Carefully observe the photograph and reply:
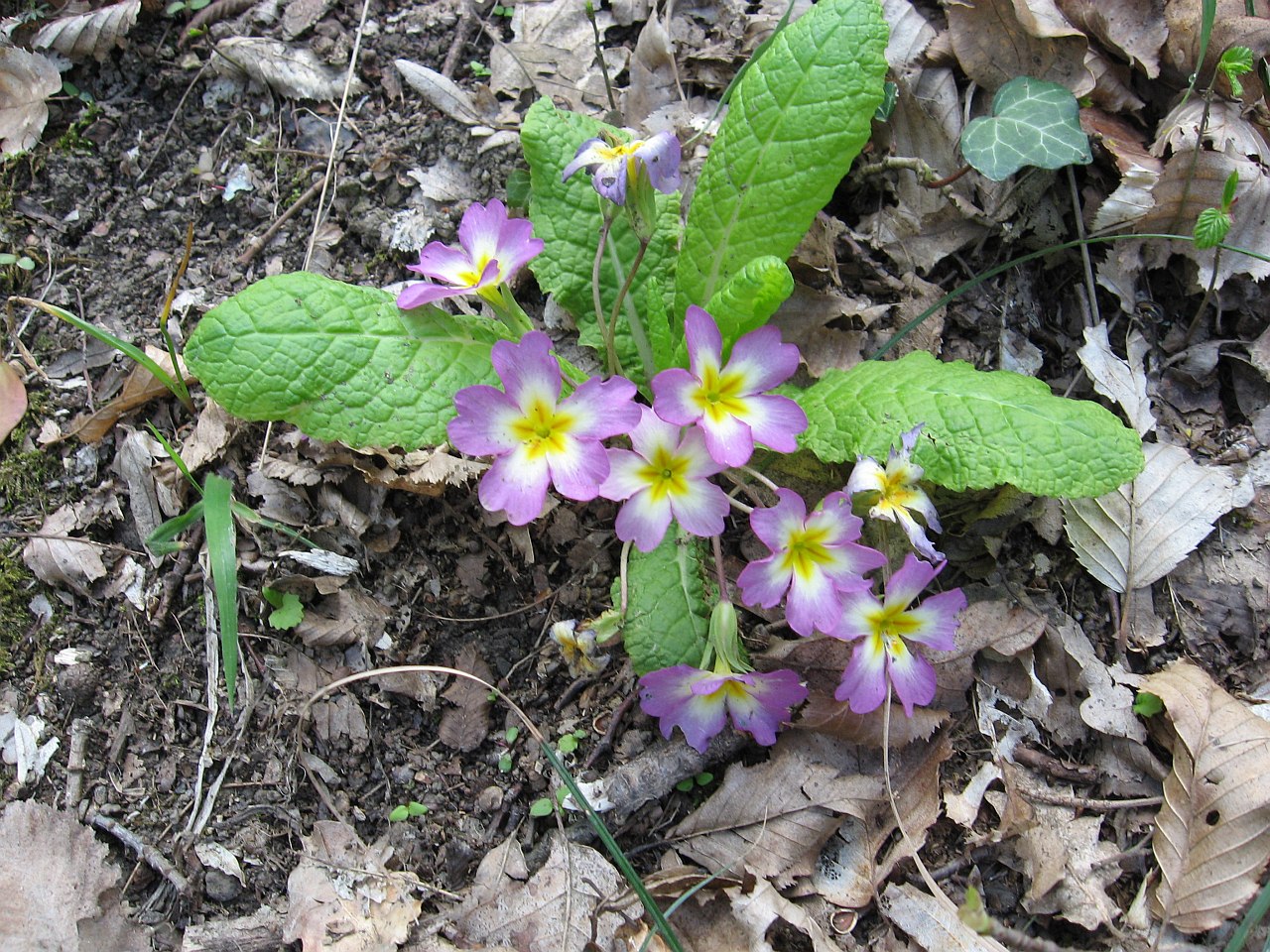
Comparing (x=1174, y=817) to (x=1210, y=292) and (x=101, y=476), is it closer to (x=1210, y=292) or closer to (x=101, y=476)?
(x=1210, y=292)

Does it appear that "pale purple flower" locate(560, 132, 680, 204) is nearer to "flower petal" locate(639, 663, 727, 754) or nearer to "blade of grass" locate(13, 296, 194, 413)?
"flower petal" locate(639, 663, 727, 754)

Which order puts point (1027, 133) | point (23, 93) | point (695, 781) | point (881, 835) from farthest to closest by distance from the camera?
1. point (23, 93)
2. point (1027, 133)
3. point (695, 781)
4. point (881, 835)

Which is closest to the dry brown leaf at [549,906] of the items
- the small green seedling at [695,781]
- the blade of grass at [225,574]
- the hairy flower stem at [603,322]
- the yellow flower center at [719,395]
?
the small green seedling at [695,781]

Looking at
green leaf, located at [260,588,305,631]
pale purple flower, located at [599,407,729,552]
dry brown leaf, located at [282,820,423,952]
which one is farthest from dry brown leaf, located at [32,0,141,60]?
dry brown leaf, located at [282,820,423,952]

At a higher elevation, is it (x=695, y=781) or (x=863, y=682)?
(x=863, y=682)

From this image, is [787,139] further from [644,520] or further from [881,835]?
[881,835]

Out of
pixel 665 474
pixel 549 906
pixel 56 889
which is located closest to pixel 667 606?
pixel 665 474

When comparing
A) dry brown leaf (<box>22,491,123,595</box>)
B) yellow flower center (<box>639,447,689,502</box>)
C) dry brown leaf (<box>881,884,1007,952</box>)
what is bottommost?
dry brown leaf (<box>881,884,1007,952</box>)
